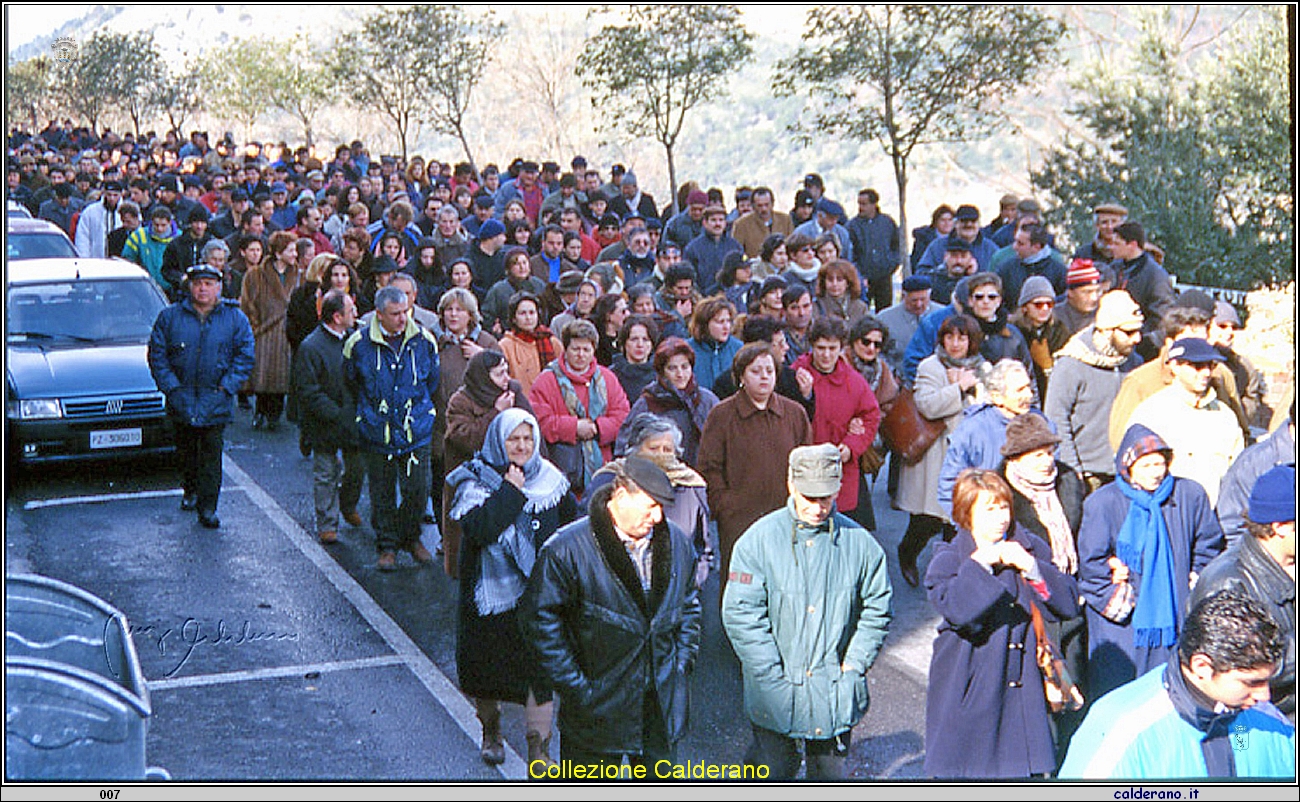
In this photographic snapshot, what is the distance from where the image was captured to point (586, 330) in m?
8.72

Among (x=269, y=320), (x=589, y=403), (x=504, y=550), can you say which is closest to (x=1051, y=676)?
(x=504, y=550)

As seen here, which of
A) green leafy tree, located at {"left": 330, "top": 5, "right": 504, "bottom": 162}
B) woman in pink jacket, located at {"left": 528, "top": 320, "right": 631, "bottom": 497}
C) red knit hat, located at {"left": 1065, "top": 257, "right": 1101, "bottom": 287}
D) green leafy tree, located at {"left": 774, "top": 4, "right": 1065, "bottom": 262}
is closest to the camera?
woman in pink jacket, located at {"left": 528, "top": 320, "right": 631, "bottom": 497}

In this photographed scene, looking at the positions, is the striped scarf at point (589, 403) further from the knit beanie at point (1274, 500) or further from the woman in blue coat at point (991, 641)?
the knit beanie at point (1274, 500)

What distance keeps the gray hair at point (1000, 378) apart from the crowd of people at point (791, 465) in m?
0.02

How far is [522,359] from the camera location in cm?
973

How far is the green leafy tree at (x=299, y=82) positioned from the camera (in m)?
29.4

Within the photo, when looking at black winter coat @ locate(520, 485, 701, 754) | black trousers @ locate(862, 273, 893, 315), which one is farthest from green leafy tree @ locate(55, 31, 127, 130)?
black winter coat @ locate(520, 485, 701, 754)

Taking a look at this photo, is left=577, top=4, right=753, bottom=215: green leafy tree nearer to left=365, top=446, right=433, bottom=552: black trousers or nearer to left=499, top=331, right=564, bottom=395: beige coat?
left=499, top=331, right=564, bottom=395: beige coat

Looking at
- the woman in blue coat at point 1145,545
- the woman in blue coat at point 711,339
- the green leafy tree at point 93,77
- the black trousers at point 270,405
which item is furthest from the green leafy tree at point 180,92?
the woman in blue coat at point 1145,545

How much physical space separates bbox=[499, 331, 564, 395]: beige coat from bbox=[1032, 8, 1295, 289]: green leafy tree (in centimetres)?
1033

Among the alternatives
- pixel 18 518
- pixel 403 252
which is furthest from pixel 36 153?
pixel 18 518

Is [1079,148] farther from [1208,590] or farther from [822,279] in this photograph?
[1208,590]

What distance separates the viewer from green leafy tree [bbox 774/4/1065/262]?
53.7 ft

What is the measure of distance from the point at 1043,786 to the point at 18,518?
7.23m
